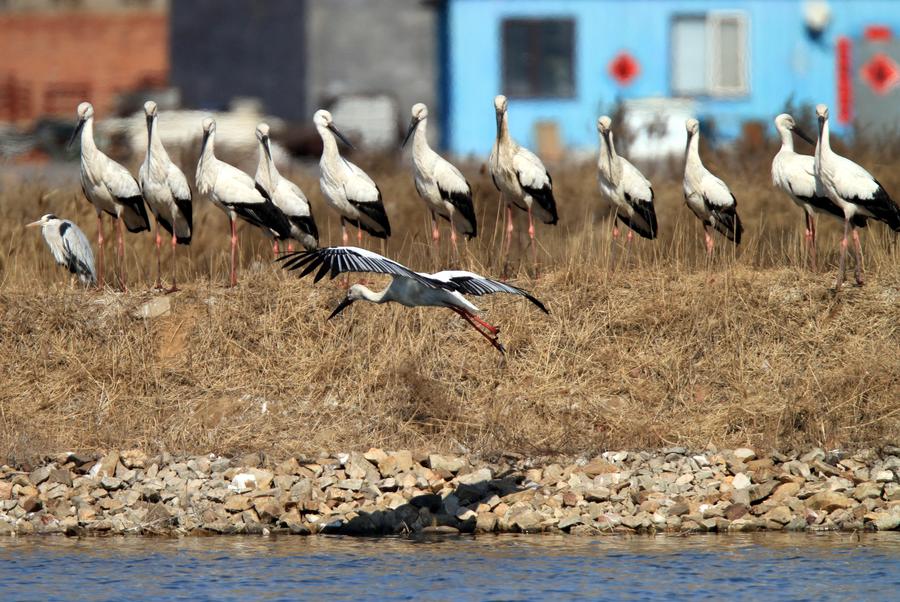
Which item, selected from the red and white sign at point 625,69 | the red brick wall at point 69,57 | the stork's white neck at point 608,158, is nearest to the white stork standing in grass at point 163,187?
the stork's white neck at point 608,158

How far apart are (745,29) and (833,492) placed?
18694 millimetres

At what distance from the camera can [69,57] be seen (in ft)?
160

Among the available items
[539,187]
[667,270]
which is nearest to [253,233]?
[539,187]

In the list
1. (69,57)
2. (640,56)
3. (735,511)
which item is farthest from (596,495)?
(69,57)

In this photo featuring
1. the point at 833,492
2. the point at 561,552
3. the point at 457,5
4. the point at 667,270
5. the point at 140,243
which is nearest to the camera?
the point at 561,552

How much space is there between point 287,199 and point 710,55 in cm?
1601

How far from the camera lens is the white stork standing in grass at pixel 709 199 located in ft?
45.3

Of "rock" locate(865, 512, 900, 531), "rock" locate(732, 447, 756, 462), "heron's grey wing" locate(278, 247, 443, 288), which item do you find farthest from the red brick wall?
"rock" locate(865, 512, 900, 531)

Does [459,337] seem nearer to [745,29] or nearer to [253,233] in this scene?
[253,233]

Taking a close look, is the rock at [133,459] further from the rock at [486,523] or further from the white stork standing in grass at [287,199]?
the white stork standing in grass at [287,199]

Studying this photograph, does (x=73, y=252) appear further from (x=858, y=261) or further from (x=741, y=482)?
(x=858, y=261)

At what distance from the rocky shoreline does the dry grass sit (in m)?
0.53

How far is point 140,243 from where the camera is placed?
15.7 metres

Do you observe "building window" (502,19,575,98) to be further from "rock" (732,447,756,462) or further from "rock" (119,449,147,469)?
"rock" (119,449,147,469)
